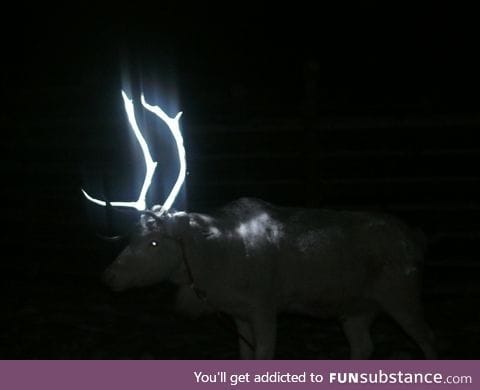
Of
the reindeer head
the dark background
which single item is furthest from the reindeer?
the dark background

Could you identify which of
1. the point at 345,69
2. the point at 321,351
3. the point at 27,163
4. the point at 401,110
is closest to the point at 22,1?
the point at 27,163

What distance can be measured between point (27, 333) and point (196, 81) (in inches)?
153

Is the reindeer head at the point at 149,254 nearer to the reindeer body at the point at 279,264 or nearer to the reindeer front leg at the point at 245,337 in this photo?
the reindeer body at the point at 279,264

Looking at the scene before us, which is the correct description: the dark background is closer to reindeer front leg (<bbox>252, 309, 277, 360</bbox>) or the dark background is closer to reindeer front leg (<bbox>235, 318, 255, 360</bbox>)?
reindeer front leg (<bbox>235, 318, 255, 360</bbox>)

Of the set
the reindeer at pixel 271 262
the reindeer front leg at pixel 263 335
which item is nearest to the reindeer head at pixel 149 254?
the reindeer at pixel 271 262

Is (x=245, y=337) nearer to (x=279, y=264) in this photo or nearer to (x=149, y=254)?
(x=279, y=264)

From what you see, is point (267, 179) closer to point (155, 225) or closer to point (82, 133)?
point (82, 133)

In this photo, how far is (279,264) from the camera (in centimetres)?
469

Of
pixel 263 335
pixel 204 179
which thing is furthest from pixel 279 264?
pixel 204 179

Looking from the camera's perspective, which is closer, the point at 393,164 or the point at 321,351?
the point at 321,351

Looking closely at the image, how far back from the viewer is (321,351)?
5750mm

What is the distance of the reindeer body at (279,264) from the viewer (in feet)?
14.7

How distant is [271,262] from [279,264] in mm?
58

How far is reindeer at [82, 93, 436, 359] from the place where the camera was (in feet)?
14.7
